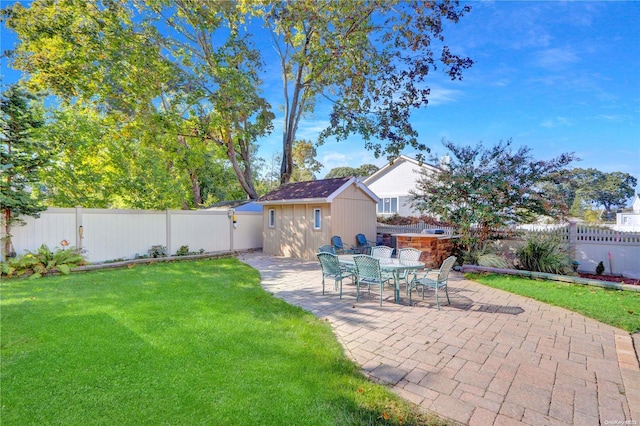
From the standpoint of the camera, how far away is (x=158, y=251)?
34.8 feet

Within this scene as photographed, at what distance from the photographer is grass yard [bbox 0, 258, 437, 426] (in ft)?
7.88

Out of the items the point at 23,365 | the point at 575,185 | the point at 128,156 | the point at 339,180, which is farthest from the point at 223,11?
the point at 575,185

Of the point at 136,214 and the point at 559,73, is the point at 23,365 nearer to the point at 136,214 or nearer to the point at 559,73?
the point at 136,214

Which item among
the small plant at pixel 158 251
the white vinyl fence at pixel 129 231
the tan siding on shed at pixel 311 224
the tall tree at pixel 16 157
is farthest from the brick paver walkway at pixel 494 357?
the tall tree at pixel 16 157

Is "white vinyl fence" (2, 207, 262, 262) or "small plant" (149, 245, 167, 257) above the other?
"white vinyl fence" (2, 207, 262, 262)

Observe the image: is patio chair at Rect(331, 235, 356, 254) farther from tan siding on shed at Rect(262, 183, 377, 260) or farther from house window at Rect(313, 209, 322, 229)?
house window at Rect(313, 209, 322, 229)

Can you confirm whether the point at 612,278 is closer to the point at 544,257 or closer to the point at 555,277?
the point at 544,257

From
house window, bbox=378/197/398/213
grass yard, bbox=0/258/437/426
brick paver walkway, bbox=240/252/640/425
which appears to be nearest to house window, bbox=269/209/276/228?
brick paver walkway, bbox=240/252/640/425

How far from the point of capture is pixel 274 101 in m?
18.3

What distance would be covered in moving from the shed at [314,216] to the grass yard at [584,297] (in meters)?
5.30

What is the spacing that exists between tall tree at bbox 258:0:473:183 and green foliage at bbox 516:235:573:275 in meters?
5.08

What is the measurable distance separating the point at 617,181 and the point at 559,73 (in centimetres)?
6409

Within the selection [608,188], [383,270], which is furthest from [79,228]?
[608,188]

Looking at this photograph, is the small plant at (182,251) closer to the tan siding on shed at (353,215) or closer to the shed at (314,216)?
the shed at (314,216)
